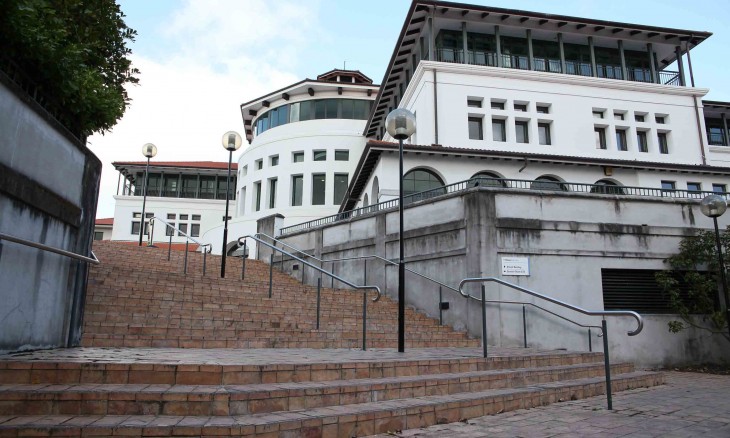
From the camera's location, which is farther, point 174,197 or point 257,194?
point 174,197

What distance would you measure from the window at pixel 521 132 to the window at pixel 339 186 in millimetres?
13458

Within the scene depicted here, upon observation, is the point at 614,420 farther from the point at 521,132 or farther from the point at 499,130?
the point at 521,132

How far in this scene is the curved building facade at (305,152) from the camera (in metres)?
37.1

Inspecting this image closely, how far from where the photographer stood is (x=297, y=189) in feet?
125

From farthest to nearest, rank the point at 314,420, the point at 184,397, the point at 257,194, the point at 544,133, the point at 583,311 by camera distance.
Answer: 1. the point at 257,194
2. the point at 544,133
3. the point at 583,311
4. the point at 314,420
5. the point at 184,397

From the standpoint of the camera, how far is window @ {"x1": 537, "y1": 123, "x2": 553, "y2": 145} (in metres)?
28.1

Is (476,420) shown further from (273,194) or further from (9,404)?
(273,194)

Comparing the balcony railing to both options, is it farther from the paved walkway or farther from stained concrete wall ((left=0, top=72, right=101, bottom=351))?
stained concrete wall ((left=0, top=72, right=101, bottom=351))

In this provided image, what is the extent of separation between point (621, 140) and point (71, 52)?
2953 centimetres

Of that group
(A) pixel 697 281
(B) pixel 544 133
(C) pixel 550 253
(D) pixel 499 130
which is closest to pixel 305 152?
(D) pixel 499 130

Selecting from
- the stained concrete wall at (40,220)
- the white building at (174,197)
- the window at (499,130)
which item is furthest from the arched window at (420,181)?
the white building at (174,197)

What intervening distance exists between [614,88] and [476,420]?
28606 mm

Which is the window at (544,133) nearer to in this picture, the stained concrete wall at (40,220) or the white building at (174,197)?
the stained concrete wall at (40,220)

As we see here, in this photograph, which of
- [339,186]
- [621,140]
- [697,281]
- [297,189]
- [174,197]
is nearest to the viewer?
[697,281]
